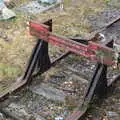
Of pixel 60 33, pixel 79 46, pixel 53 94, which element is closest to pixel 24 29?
pixel 60 33

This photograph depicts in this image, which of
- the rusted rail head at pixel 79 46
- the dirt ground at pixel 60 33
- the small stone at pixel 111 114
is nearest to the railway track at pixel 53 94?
the dirt ground at pixel 60 33

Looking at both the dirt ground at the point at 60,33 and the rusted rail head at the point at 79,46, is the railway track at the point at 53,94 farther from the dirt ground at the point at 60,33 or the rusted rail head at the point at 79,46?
the rusted rail head at the point at 79,46

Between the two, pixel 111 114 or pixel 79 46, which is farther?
pixel 111 114

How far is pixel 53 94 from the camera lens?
6.25 metres

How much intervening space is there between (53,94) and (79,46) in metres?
1.11

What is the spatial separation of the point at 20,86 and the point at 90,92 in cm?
124

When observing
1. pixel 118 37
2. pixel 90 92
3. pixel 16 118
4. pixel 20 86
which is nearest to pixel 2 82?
pixel 20 86

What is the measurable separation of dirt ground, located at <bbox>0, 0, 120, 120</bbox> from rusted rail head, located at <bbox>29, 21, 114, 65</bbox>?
0.93 m

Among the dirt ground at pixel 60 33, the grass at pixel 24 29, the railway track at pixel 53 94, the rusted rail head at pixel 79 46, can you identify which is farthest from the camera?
the grass at pixel 24 29

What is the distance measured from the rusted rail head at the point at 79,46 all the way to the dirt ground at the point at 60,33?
932 mm

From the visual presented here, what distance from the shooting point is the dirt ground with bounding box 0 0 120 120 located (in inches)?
237

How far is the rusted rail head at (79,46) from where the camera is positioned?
5410 mm

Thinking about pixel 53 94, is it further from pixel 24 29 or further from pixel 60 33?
pixel 24 29

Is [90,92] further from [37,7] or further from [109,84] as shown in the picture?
[37,7]
